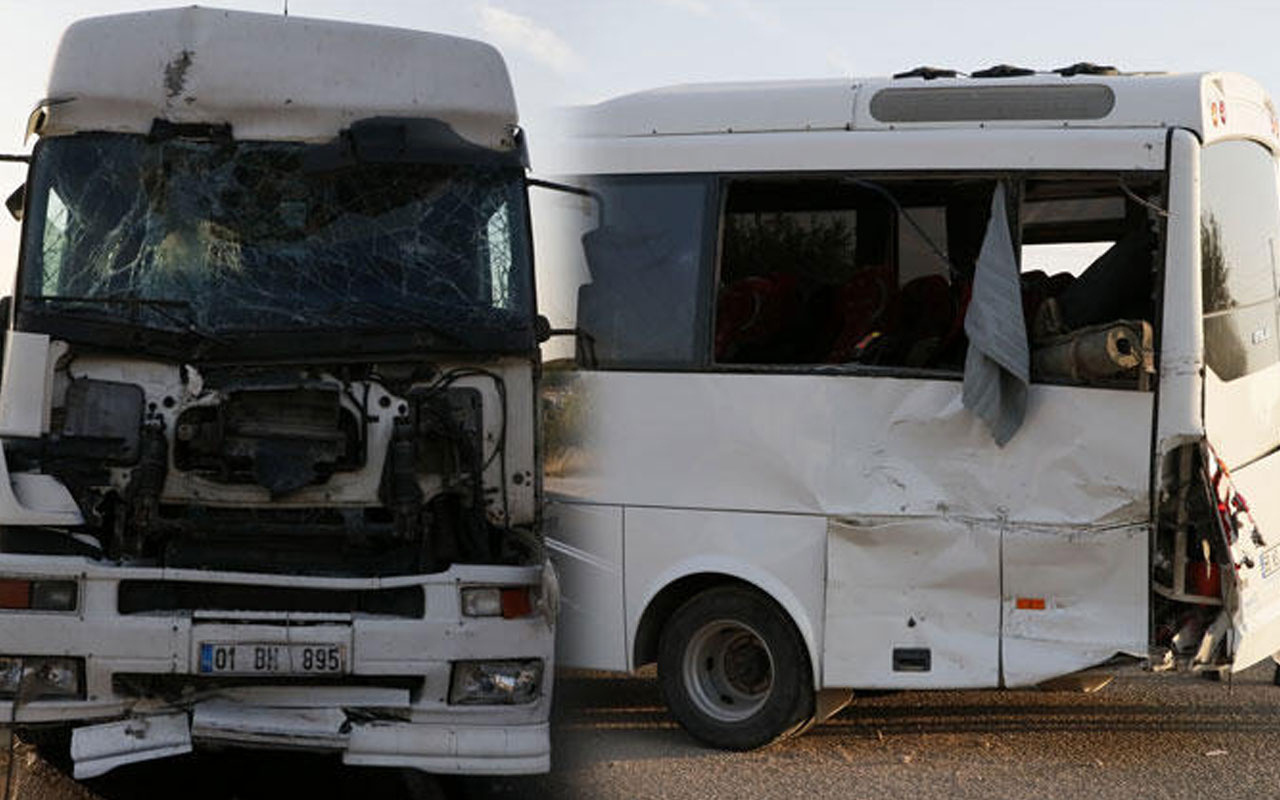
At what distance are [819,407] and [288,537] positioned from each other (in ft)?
9.76

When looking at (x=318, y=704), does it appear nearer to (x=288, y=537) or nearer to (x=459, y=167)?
(x=288, y=537)

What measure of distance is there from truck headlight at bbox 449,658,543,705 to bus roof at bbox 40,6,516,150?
2390mm

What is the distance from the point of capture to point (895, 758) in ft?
31.9

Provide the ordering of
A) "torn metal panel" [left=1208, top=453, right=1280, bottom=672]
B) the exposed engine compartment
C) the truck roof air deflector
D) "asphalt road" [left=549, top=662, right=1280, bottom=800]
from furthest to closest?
the truck roof air deflector < "torn metal panel" [left=1208, top=453, right=1280, bottom=672] < "asphalt road" [left=549, top=662, right=1280, bottom=800] < the exposed engine compartment

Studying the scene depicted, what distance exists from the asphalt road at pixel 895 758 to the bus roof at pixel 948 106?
2731 mm

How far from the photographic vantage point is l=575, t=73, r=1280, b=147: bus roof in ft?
30.5

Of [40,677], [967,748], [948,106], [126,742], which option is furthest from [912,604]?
[40,677]

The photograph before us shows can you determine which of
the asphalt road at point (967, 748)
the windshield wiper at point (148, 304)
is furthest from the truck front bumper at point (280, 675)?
the asphalt road at point (967, 748)

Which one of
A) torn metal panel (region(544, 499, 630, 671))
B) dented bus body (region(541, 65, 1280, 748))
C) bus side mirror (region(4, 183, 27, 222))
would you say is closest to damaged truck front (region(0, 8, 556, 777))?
bus side mirror (region(4, 183, 27, 222))

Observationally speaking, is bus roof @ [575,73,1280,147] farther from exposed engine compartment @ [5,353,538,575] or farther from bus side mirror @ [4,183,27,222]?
bus side mirror @ [4,183,27,222]

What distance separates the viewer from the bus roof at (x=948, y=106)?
9.30 meters

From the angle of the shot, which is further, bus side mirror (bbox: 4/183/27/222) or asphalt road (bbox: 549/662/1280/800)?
asphalt road (bbox: 549/662/1280/800)

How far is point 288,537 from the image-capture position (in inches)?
315

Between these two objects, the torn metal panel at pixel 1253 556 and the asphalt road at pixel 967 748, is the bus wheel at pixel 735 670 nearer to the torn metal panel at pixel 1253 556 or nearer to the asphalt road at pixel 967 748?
the asphalt road at pixel 967 748
